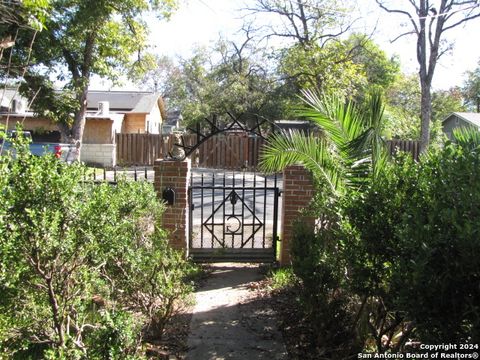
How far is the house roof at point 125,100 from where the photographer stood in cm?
2928

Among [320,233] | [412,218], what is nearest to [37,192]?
[412,218]

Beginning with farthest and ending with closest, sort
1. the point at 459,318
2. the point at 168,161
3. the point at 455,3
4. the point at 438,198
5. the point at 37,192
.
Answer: the point at 455,3
the point at 168,161
the point at 37,192
the point at 438,198
the point at 459,318

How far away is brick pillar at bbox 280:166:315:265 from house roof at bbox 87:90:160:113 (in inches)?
939

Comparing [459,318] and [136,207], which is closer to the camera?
[459,318]

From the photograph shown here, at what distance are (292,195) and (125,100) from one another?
27070 millimetres

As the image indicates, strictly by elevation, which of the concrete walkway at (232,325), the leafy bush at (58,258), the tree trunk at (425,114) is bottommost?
the concrete walkway at (232,325)

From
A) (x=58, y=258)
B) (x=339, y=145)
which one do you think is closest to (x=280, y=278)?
(x=339, y=145)

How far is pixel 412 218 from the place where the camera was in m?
2.28

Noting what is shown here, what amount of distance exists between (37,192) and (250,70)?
29239mm

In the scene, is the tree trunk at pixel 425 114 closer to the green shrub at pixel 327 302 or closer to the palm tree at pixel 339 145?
the palm tree at pixel 339 145

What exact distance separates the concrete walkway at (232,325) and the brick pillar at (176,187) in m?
0.77

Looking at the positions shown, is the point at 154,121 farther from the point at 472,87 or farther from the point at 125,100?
the point at 472,87

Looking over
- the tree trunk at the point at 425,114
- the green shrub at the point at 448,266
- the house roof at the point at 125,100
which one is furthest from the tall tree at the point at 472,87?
the green shrub at the point at 448,266

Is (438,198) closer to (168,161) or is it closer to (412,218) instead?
(412,218)
